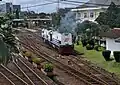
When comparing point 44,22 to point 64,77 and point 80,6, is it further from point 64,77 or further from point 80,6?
point 64,77

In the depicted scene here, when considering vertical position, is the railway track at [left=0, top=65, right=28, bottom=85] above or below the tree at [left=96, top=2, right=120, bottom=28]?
below

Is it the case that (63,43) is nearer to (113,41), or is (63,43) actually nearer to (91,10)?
(113,41)

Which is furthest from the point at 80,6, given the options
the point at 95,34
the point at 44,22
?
the point at 95,34

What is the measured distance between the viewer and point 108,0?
6209 cm

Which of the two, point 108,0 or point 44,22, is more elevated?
point 108,0

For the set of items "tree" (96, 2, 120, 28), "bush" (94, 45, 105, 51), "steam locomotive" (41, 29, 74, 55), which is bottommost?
"bush" (94, 45, 105, 51)

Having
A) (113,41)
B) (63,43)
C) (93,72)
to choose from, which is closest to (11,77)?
(93,72)

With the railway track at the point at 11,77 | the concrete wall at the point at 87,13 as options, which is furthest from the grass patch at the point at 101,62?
the concrete wall at the point at 87,13

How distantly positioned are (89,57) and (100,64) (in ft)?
13.7

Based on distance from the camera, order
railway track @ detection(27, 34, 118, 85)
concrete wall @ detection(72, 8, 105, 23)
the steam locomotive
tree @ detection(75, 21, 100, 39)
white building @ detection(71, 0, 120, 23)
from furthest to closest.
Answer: concrete wall @ detection(72, 8, 105, 23)
white building @ detection(71, 0, 120, 23)
tree @ detection(75, 21, 100, 39)
the steam locomotive
railway track @ detection(27, 34, 118, 85)

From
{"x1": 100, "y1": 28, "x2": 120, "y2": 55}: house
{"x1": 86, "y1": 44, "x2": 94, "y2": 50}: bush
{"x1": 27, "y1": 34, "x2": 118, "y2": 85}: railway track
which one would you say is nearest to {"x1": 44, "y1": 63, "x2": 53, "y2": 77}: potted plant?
{"x1": 27, "y1": 34, "x2": 118, "y2": 85}: railway track

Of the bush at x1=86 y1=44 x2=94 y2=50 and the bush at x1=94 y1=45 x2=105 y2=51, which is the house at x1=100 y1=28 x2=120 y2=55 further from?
the bush at x1=86 y1=44 x2=94 y2=50

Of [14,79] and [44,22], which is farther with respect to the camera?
[44,22]

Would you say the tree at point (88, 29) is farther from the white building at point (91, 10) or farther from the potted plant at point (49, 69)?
the potted plant at point (49, 69)
